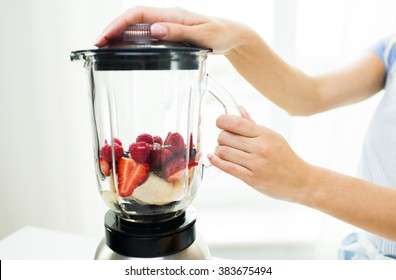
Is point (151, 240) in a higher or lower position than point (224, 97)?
lower

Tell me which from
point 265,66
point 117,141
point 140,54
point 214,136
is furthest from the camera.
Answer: point 214,136

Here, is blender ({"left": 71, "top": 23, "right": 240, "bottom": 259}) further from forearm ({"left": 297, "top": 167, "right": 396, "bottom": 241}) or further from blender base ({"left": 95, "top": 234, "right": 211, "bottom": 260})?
forearm ({"left": 297, "top": 167, "right": 396, "bottom": 241})

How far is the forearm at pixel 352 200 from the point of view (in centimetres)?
59

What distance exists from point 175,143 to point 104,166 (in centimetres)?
11

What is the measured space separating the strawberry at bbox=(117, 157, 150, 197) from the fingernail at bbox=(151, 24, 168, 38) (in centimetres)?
17

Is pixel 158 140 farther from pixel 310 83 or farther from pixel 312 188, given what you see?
pixel 310 83

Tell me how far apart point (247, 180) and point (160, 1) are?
0.98 m

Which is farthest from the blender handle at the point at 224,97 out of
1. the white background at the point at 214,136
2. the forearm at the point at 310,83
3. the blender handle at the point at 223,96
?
the white background at the point at 214,136

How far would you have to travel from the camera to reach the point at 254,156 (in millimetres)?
551

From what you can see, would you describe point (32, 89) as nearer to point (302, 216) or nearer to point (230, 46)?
point (230, 46)

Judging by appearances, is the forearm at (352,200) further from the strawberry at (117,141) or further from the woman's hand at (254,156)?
the strawberry at (117,141)

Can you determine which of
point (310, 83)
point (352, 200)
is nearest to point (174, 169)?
point (352, 200)

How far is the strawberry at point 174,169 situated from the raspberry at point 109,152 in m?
0.07

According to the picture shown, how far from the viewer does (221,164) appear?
56 cm
